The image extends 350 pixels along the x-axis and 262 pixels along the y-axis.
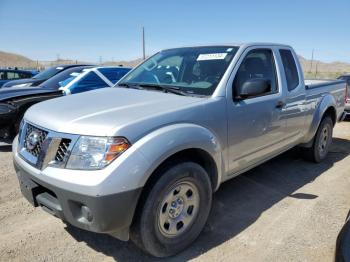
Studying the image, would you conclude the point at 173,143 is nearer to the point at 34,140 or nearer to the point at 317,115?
the point at 34,140

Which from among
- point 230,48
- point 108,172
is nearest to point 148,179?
point 108,172

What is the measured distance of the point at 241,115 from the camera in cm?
346

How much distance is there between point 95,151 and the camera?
2.42 metres

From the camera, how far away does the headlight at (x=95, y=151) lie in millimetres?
2396

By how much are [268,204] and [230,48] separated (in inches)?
74.6

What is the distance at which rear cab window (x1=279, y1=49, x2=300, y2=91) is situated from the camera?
4.47 meters

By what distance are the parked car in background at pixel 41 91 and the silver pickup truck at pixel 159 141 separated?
294 centimetres

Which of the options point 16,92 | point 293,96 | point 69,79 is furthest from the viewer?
point 69,79

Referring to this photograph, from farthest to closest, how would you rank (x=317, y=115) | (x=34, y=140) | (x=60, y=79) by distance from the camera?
(x=60, y=79) < (x=317, y=115) < (x=34, y=140)

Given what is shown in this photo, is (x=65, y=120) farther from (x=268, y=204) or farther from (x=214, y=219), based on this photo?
(x=268, y=204)

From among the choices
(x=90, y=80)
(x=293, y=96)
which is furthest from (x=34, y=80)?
(x=293, y=96)

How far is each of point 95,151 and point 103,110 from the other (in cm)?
51

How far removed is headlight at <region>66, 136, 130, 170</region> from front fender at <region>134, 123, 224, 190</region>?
141 millimetres

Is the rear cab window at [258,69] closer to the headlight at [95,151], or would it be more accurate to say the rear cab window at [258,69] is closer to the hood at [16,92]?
the headlight at [95,151]
